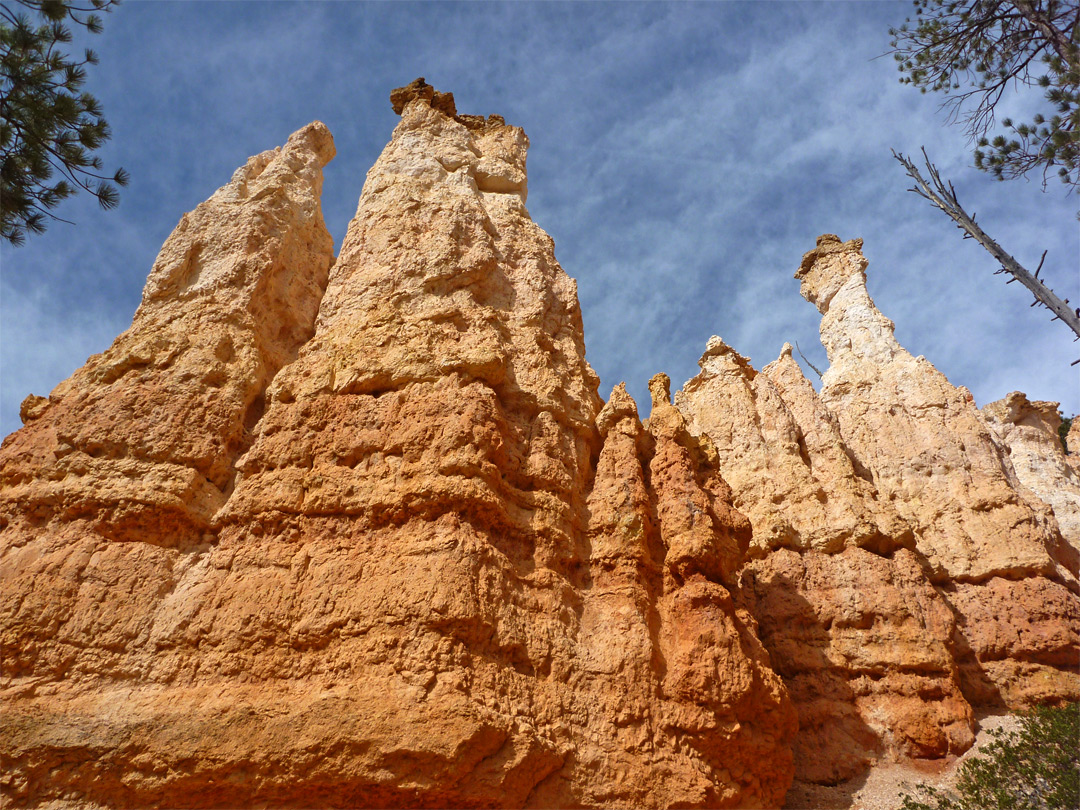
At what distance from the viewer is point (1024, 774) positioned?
857cm

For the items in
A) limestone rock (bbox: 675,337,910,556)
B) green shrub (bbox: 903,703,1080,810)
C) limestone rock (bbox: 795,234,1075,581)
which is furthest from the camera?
limestone rock (bbox: 795,234,1075,581)

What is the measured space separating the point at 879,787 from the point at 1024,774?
1.70 m

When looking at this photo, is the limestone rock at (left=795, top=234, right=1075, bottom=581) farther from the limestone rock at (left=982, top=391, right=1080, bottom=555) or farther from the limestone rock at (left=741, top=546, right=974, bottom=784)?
the limestone rock at (left=982, top=391, right=1080, bottom=555)

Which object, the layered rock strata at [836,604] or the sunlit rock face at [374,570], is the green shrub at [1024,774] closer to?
the layered rock strata at [836,604]

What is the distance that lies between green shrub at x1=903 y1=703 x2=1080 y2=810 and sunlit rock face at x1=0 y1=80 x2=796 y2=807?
8.70 feet

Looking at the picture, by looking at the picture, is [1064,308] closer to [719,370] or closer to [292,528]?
[719,370]

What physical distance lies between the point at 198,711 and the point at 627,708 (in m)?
3.89

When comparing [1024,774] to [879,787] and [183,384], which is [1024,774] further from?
[183,384]

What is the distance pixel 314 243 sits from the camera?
484 inches

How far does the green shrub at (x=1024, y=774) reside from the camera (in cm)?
812

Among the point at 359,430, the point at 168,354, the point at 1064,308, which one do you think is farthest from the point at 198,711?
the point at 1064,308

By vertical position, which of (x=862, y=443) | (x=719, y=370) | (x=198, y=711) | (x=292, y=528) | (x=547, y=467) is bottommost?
(x=198, y=711)

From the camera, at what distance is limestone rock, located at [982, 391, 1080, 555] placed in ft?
59.0

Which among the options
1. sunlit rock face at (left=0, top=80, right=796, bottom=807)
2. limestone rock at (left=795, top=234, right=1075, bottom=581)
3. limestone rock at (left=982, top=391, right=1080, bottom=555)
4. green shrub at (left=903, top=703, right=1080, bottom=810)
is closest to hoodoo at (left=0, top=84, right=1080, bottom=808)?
sunlit rock face at (left=0, top=80, right=796, bottom=807)
